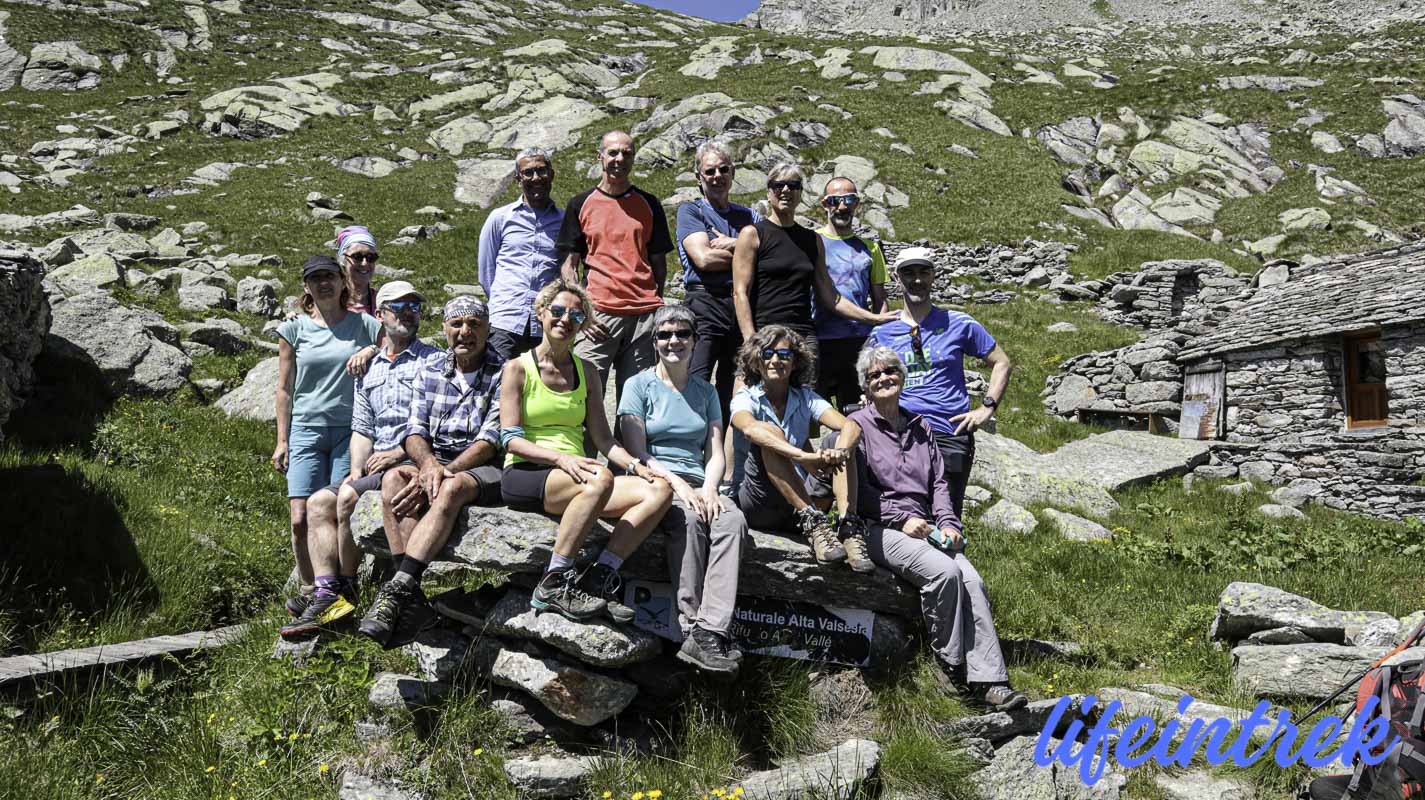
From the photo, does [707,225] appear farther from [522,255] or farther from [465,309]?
[465,309]

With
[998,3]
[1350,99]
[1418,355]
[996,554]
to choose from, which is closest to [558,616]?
[996,554]

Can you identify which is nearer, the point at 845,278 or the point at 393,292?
the point at 393,292

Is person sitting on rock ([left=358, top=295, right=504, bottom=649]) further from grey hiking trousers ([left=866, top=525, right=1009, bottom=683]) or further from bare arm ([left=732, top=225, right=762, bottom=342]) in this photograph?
grey hiking trousers ([left=866, top=525, right=1009, bottom=683])

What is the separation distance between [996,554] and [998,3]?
96470 millimetres

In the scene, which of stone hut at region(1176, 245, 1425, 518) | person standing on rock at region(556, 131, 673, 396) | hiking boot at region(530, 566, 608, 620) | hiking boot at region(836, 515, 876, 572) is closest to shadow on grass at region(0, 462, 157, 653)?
hiking boot at region(530, 566, 608, 620)

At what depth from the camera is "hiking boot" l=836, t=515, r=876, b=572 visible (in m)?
5.29

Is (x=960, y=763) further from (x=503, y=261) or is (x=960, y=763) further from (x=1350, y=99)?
(x=1350, y=99)

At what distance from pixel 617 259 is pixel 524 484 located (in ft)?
6.96

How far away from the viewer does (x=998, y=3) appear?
8888 centimetres

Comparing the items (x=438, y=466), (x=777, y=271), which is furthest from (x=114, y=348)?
(x=777, y=271)

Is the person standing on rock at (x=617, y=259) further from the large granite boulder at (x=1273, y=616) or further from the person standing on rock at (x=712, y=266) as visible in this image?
the large granite boulder at (x=1273, y=616)

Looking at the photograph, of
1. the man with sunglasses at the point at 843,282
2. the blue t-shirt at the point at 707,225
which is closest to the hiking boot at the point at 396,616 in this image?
the blue t-shirt at the point at 707,225

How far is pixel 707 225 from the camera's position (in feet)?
21.3

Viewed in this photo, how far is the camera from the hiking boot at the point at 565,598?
4910 millimetres
